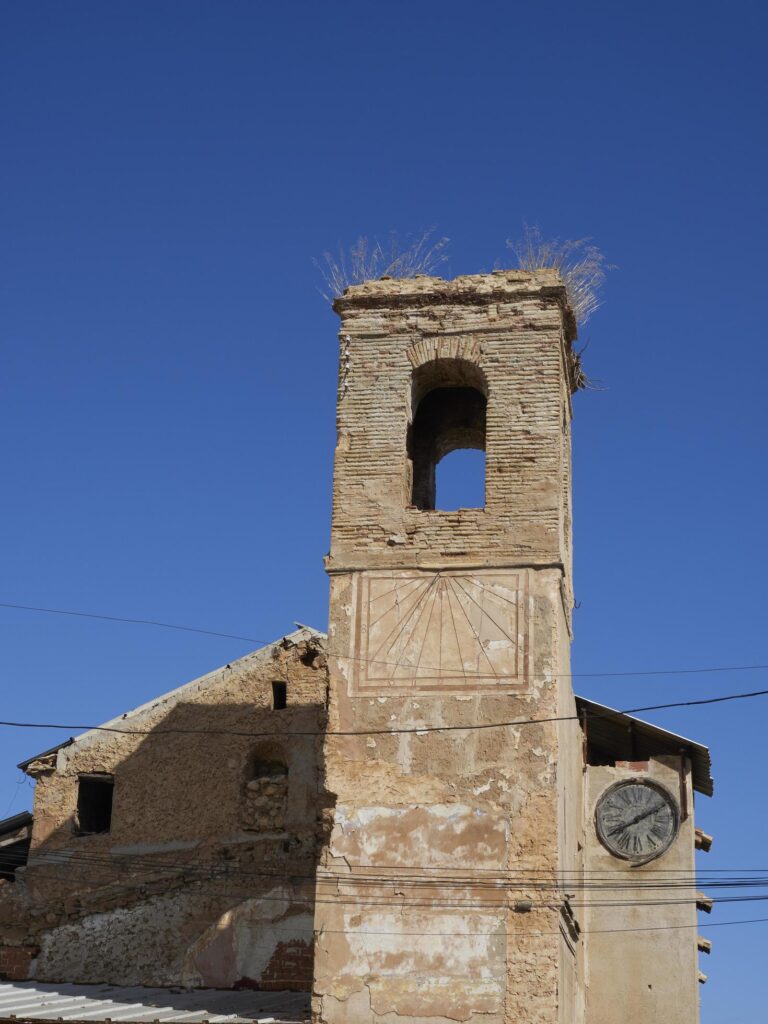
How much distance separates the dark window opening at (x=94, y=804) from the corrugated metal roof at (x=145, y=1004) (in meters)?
2.25

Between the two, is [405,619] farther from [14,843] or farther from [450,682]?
[14,843]

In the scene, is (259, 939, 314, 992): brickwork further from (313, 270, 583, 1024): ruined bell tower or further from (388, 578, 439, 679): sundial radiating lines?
(388, 578, 439, 679): sundial radiating lines

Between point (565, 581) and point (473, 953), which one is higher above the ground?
point (565, 581)

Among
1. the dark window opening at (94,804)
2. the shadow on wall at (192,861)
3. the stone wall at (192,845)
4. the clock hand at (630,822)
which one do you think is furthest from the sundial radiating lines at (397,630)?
the dark window opening at (94,804)

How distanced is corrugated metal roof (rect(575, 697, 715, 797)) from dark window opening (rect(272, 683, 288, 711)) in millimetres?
3750

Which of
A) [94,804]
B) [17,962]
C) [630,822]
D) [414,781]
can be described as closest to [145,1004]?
[17,962]

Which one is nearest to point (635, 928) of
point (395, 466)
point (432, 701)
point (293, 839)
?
point (293, 839)

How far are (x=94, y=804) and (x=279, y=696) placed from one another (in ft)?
10.4

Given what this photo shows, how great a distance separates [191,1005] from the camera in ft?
58.5

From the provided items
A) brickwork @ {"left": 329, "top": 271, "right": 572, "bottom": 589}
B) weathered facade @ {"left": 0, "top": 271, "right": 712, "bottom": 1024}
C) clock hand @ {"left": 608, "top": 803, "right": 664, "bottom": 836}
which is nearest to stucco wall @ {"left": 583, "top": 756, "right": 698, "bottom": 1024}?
weathered facade @ {"left": 0, "top": 271, "right": 712, "bottom": 1024}

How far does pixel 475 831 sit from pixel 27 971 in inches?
311

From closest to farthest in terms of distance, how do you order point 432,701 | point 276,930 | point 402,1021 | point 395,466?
1. point 402,1021
2. point 432,701
3. point 395,466
4. point 276,930

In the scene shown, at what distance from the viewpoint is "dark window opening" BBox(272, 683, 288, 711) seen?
2080 centimetres

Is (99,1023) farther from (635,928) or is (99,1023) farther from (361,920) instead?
(635,928)
